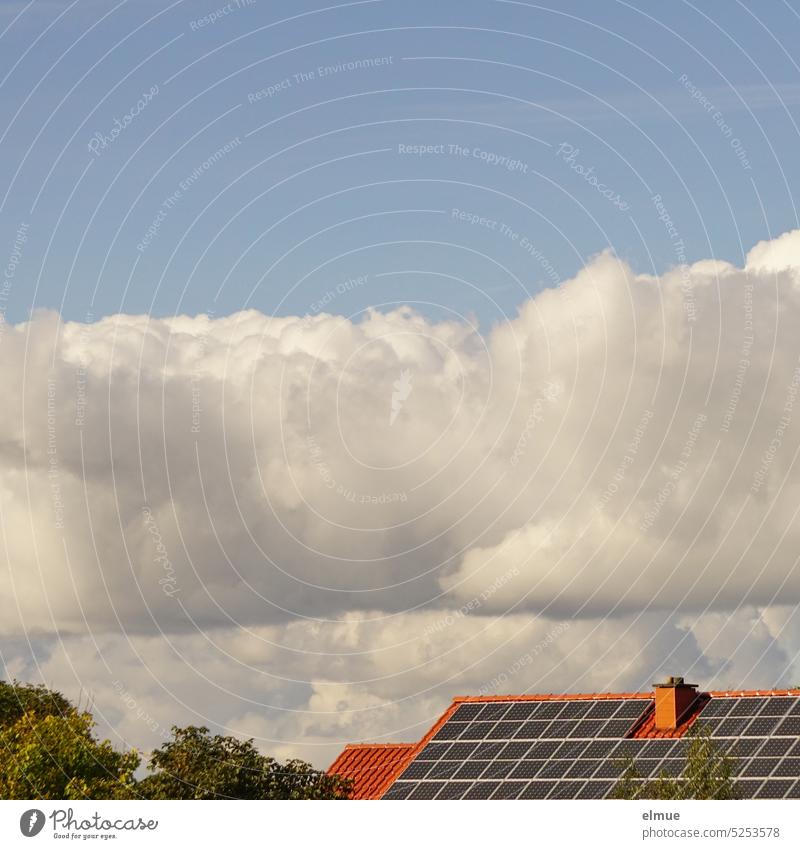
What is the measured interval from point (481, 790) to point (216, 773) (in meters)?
10.0

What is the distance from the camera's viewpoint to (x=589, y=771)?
5694cm

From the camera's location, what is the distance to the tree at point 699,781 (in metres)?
46.2

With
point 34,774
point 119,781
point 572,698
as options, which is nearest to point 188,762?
point 119,781

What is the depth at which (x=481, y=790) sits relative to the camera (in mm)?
58250

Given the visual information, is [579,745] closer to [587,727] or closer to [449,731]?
[587,727]

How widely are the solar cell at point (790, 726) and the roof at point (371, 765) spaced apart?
15.3m

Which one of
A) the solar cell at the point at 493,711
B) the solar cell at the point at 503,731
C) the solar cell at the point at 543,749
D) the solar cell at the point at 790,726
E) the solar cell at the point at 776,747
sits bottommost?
the solar cell at the point at 776,747

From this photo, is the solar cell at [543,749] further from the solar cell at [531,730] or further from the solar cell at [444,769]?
the solar cell at [444,769]

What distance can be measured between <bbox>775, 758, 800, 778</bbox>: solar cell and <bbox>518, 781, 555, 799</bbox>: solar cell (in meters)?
7.95

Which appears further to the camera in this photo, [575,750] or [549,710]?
[549,710]

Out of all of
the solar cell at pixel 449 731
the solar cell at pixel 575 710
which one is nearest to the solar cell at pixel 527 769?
the solar cell at pixel 575 710

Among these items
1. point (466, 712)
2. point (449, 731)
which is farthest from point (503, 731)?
point (466, 712)

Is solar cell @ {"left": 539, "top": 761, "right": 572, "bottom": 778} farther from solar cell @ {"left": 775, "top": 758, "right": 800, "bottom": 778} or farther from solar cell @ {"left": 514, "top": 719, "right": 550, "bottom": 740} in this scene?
solar cell @ {"left": 775, "top": 758, "right": 800, "bottom": 778}
